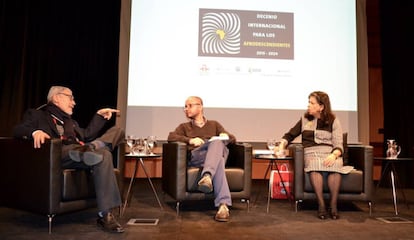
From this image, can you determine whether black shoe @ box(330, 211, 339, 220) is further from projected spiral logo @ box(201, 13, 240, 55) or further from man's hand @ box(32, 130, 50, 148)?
projected spiral logo @ box(201, 13, 240, 55)

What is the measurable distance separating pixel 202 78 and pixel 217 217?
2.15 metres

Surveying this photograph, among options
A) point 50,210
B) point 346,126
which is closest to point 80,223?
point 50,210

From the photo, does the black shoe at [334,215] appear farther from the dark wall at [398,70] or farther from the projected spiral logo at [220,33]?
the dark wall at [398,70]

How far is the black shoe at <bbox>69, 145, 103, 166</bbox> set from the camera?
2420 millimetres

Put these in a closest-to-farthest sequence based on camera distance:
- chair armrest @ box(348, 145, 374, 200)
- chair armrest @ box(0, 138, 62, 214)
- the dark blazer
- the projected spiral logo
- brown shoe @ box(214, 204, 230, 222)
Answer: chair armrest @ box(0, 138, 62, 214) < the dark blazer < brown shoe @ box(214, 204, 230, 222) < chair armrest @ box(348, 145, 374, 200) < the projected spiral logo

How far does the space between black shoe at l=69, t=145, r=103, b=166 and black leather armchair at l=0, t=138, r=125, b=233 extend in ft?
0.33

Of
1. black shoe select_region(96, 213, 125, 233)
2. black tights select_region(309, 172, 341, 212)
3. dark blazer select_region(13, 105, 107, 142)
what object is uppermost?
dark blazer select_region(13, 105, 107, 142)

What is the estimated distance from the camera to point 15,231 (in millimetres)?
2352

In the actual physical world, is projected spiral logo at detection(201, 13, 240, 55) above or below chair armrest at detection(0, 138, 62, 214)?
above

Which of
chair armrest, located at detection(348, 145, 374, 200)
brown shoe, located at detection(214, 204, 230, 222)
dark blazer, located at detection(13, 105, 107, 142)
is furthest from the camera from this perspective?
chair armrest, located at detection(348, 145, 374, 200)

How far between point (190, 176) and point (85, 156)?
88 cm

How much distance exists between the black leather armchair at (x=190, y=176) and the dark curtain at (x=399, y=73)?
2960 mm

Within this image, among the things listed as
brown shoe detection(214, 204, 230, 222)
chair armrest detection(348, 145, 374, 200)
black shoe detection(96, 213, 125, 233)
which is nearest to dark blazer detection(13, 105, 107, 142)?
black shoe detection(96, 213, 125, 233)

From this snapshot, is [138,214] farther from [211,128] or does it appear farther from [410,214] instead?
[410,214]
